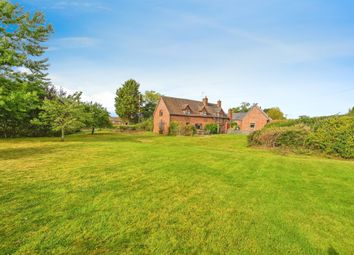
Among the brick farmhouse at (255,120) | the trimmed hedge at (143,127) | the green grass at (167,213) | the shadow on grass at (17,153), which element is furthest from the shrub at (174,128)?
the green grass at (167,213)

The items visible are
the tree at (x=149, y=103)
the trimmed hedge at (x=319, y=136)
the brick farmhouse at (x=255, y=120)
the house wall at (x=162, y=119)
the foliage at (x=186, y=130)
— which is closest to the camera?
the trimmed hedge at (x=319, y=136)

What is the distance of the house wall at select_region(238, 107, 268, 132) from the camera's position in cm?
3703

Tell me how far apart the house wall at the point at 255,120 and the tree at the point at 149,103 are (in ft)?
100.0

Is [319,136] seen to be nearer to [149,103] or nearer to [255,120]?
[255,120]

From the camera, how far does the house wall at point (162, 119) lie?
33.9 meters

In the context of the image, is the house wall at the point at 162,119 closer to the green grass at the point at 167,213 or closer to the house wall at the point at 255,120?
the house wall at the point at 255,120

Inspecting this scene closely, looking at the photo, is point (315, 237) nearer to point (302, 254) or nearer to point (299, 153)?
point (302, 254)

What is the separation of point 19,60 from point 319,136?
79.7ft

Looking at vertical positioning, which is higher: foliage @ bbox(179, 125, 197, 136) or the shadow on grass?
foliage @ bbox(179, 125, 197, 136)

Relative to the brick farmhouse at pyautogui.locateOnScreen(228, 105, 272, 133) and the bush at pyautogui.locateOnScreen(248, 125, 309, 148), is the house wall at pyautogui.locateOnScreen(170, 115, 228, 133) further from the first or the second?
the bush at pyautogui.locateOnScreen(248, 125, 309, 148)

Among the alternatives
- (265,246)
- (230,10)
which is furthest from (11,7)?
(265,246)

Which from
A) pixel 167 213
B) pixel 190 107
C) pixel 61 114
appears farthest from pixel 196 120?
pixel 167 213

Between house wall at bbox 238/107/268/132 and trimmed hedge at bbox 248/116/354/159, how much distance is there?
20.3 metres

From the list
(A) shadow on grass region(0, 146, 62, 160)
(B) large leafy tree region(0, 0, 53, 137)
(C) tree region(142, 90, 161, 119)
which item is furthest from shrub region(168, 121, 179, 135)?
(C) tree region(142, 90, 161, 119)
